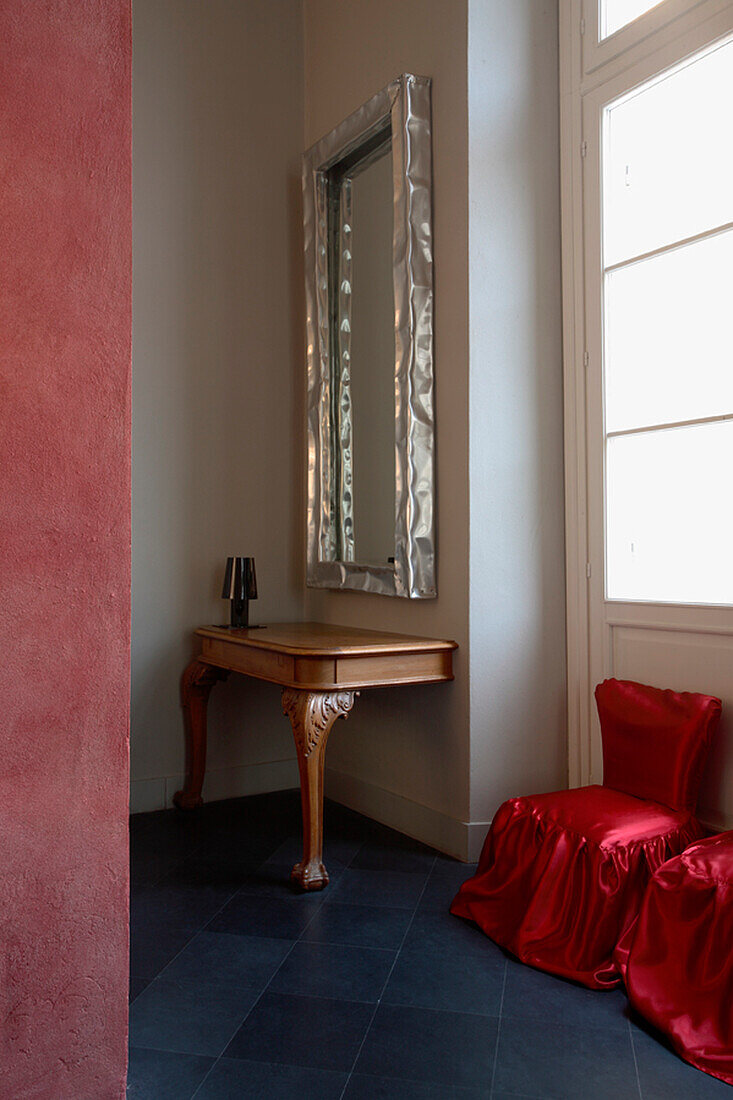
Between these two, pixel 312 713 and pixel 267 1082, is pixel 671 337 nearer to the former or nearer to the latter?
pixel 312 713

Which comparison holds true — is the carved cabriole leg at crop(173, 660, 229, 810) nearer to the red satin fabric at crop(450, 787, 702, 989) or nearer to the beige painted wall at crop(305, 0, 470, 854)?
the beige painted wall at crop(305, 0, 470, 854)

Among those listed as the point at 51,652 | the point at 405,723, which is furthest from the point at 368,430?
the point at 51,652

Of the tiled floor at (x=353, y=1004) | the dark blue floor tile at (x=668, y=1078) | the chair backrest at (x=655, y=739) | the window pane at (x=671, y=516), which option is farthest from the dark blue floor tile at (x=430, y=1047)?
the window pane at (x=671, y=516)

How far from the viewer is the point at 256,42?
13.2 feet

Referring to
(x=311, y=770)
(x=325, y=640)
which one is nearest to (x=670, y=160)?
(x=325, y=640)

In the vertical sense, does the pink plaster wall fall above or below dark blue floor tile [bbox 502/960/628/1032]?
above

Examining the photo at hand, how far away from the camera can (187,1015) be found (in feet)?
6.72

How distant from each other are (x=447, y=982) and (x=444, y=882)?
2.22ft

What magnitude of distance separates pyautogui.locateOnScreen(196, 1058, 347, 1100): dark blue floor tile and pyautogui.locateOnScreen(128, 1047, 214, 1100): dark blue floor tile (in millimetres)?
28

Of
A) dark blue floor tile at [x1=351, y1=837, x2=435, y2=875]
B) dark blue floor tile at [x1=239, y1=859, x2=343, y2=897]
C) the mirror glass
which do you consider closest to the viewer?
dark blue floor tile at [x1=239, y1=859, x2=343, y2=897]

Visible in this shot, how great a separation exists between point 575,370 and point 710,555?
2.82ft

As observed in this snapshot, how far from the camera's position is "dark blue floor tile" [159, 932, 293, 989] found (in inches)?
88.0

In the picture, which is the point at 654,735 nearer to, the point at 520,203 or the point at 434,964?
the point at 434,964

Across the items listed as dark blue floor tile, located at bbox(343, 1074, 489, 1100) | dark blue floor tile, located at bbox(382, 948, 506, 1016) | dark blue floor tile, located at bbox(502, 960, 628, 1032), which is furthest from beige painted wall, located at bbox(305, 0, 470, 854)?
dark blue floor tile, located at bbox(343, 1074, 489, 1100)
